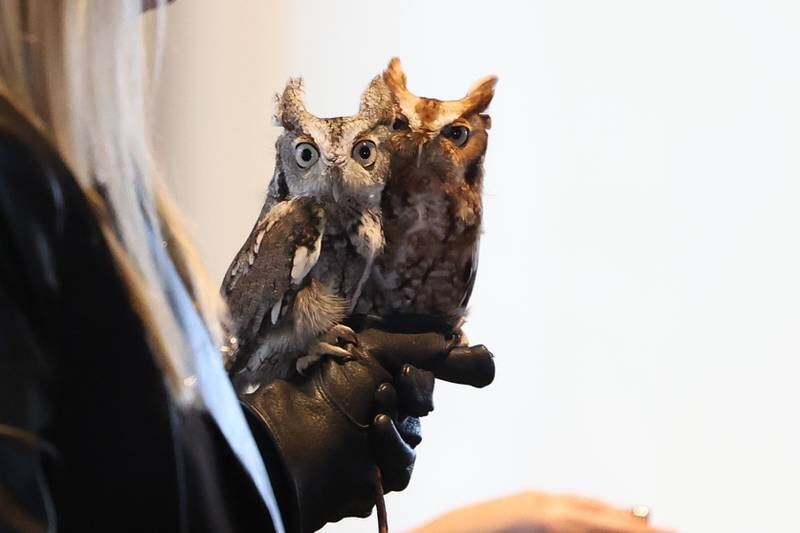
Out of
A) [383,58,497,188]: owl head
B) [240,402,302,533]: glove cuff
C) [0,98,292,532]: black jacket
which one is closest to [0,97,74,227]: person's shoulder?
[0,98,292,532]: black jacket

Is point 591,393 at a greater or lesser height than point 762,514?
greater

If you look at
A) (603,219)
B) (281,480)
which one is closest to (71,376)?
(281,480)

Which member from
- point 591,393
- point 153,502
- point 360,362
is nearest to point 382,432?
point 360,362

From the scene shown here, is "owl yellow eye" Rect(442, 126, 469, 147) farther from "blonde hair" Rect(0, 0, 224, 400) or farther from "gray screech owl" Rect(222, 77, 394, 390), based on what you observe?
"blonde hair" Rect(0, 0, 224, 400)

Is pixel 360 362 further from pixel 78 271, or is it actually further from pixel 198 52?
pixel 198 52

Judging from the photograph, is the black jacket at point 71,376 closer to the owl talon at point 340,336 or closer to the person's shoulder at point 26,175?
the person's shoulder at point 26,175
